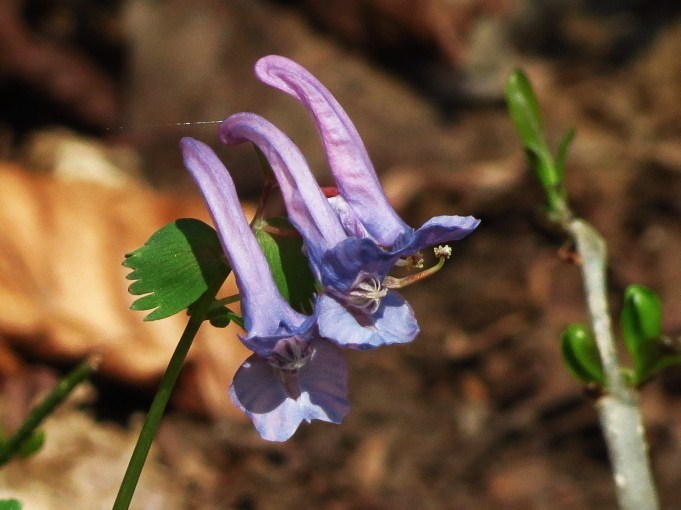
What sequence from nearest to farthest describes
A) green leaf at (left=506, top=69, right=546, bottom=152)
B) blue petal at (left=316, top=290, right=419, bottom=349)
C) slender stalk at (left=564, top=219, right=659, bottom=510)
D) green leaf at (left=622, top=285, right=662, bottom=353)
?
blue petal at (left=316, top=290, right=419, bottom=349) → slender stalk at (left=564, top=219, right=659, bottom=510) → green leaf at (left=622, top=285, right=662, bottom=353) → green leaf at (left=506, top=69, right=546, bottom=152)

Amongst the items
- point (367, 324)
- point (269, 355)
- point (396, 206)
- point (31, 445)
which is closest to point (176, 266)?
point (269, 355)

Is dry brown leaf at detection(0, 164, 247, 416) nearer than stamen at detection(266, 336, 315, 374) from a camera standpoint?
→ No

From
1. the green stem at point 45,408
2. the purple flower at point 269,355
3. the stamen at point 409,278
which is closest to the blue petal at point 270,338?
the purple flower at point 269,355

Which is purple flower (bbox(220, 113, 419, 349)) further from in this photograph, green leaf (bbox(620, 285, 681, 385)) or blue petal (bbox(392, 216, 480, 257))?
green leaf (bbox(620, 285, 681, 385))

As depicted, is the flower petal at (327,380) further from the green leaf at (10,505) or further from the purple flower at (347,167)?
the green leaf at (10,505)

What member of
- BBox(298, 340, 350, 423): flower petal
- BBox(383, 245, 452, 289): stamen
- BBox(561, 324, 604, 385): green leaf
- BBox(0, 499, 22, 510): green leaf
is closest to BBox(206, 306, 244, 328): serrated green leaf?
BBox(298, 340, 350, 423): flower petal

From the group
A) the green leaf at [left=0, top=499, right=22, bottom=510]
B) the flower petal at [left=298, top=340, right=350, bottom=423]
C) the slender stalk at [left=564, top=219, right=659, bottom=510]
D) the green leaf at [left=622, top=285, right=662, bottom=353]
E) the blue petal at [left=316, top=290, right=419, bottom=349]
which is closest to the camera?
the blue petal at [left=316, top=290, right=419, bottom=349]

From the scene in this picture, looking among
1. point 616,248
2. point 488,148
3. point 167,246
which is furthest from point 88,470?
point 488,148

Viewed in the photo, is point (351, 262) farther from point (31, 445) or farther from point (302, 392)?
point (31, 445)
